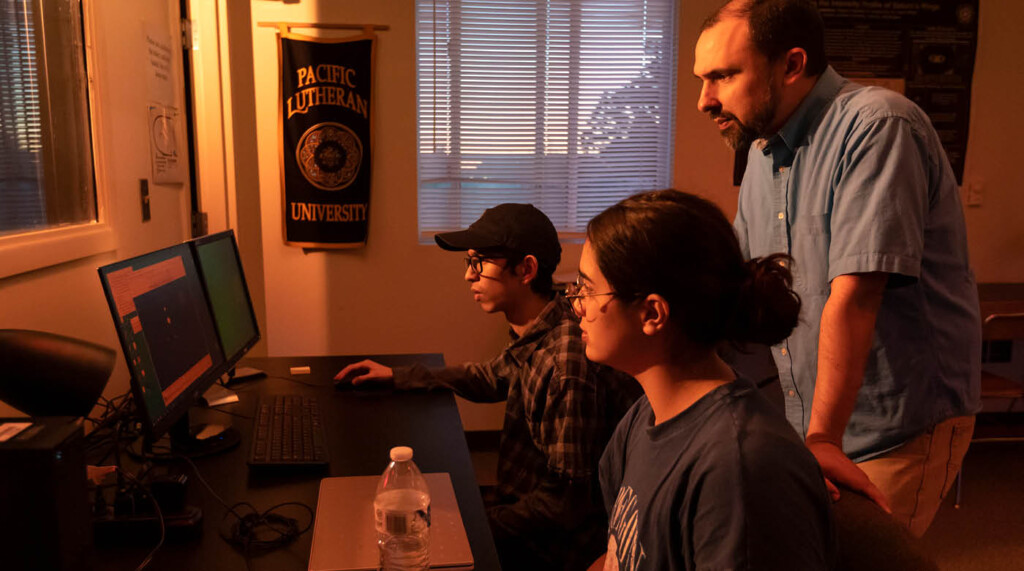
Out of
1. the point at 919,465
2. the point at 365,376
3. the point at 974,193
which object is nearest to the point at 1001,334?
the point at 974,193

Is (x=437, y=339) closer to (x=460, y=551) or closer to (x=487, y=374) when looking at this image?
(x=487, y=374)

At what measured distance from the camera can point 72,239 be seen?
5.56ft

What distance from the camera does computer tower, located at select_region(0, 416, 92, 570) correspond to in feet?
2.85

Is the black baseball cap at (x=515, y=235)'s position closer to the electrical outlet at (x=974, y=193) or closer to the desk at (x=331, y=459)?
the desk at (x=331, y=459)

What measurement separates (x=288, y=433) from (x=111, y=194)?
0.84m

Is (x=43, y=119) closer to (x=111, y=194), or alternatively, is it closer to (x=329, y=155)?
(x=111, y=194)

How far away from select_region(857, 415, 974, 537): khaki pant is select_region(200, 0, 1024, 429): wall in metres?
2.30

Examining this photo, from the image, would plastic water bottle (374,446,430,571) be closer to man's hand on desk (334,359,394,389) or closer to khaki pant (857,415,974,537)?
man's hand on desk (334,359,394,389)

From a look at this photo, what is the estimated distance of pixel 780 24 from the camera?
4.84 ft

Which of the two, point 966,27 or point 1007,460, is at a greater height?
point 966,27

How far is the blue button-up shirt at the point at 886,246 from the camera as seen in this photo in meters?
1.39

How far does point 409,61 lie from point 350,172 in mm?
581

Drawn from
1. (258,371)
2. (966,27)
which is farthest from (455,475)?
(966,27)

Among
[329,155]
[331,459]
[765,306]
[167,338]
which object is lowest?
[331,459]
